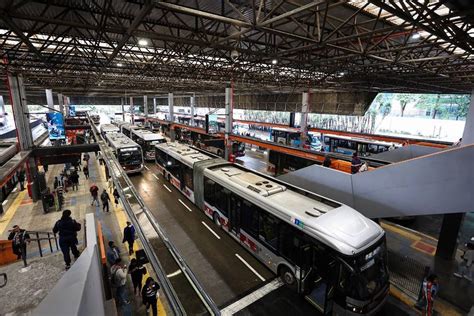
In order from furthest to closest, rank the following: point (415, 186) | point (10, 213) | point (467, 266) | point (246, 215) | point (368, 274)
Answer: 1. point (10, 213)
2. point (246, 215)
3. point (467, 266)
4. point (415, 186)
5. point (368, 274)

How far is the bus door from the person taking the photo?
32.2 feet

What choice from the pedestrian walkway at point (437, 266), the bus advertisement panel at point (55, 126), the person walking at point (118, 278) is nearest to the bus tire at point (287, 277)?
the pedestrian walkway at point (437, 266)

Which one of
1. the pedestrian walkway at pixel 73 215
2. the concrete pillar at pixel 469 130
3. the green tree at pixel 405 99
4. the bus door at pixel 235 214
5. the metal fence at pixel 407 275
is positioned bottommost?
the pedestrian walkway at pixel 73 215

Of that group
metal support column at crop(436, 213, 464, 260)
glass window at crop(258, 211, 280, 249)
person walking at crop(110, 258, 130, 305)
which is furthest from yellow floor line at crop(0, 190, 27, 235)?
metal support column at crop(436, 213, 464, 260)

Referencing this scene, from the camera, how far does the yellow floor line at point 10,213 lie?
13350 millimetres

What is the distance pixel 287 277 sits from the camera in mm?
7715

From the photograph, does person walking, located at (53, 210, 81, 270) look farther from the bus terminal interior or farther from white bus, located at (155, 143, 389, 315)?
white bus, located at (155, 143, 389, 315)

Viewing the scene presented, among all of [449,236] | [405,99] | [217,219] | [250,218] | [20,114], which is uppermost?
[405,99]

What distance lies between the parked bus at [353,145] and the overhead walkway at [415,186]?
14.1 meters

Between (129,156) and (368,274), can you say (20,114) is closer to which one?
(129,156)

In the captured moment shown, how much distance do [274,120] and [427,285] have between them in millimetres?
40836

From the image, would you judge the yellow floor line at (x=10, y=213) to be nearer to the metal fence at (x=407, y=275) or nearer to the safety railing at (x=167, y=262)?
the safety railing at (x=167, y=262)

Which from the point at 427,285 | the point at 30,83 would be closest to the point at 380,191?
the point at 427,285

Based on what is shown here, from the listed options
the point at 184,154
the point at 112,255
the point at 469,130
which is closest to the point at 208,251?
the point at 112,255
